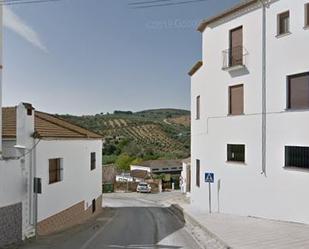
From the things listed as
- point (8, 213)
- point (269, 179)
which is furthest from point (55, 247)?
point (269, 179)

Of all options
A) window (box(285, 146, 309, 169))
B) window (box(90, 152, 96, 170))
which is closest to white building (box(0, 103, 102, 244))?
window (box(90, 152, 96, 170))

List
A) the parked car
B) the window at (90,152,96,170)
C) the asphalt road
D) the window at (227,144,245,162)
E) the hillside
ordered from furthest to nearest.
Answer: the hillside, the parked car, the window at (90,152,96,170), the window at (227,144,245,162), the asphalt road

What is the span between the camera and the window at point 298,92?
16.1m

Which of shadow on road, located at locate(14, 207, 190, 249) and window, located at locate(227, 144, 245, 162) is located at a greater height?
window, located at locate(227, 144, 245, 162)

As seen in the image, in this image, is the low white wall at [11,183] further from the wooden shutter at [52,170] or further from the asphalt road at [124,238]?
the wooden shutter at [52,170]

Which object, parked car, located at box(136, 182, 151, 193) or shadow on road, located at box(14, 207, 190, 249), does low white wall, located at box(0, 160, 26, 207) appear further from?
parked car, located at box(136, 182, 151, 193)

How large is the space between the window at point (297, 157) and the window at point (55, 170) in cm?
1024

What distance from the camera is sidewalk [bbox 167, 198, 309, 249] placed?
40.6 feet

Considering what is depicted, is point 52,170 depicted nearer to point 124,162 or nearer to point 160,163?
point 160,163

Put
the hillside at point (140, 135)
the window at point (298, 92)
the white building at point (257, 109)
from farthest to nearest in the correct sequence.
Answer: the hillside at point (140, 135)
the white building at point (257, 109)
the window at point (298, 92)

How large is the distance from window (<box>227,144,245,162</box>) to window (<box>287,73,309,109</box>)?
12.4ft

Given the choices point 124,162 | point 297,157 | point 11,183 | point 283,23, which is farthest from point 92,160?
point 124,162

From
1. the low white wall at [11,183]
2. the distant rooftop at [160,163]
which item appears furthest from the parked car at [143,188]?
the low white wall at [11,183]

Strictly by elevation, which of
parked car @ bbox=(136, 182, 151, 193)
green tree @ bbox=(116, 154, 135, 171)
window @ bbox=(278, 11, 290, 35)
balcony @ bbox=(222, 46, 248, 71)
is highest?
window @ bbox=(278, 11, 290, 35)
